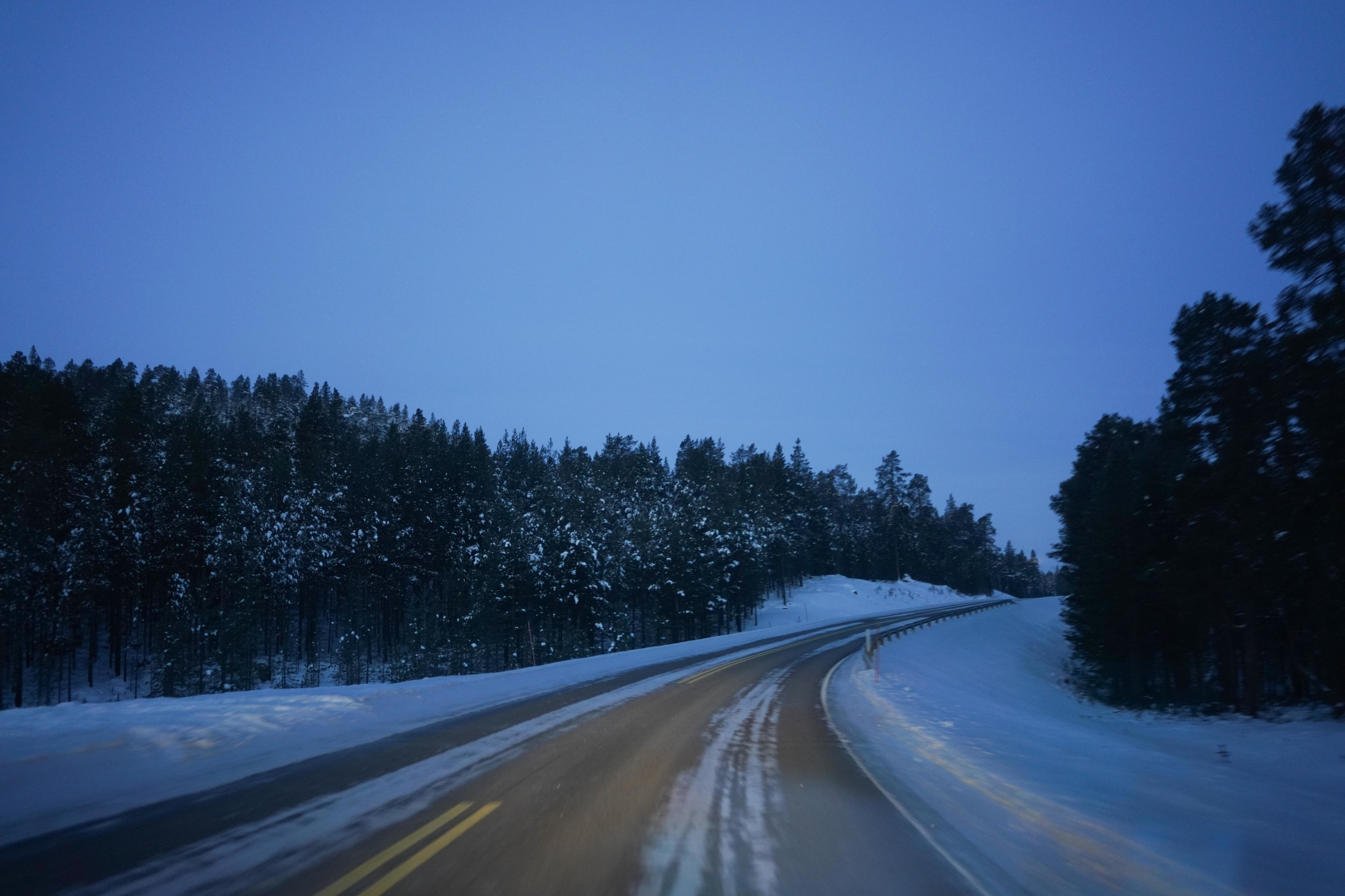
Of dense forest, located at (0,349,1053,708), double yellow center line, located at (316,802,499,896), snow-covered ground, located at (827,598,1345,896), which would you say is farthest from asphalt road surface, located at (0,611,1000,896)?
dense forest, located at (0,349,1053,708)

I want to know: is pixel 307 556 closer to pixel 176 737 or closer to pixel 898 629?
pixel 898 629

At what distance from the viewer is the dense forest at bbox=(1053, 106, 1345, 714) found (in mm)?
15961

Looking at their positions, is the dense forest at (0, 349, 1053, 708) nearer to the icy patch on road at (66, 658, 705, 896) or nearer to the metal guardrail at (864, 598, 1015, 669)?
the metal guardrail at (864, 598, 1015, 669)

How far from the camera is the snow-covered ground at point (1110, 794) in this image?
538 cm

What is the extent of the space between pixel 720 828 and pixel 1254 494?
19637 millimetres

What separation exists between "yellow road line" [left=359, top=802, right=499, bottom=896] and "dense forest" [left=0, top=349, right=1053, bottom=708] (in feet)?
139

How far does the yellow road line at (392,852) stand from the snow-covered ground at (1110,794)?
174 inches

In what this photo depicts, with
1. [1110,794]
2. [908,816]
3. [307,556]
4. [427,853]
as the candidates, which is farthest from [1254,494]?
[307,556]

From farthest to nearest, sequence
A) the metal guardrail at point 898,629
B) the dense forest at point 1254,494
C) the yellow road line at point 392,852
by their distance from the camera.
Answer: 1. the metal guardrail at point 898,629
2. the dense forest at point 1254,494
3. the yellow road line at point 392,852

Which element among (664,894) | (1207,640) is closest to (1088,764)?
(664,894)

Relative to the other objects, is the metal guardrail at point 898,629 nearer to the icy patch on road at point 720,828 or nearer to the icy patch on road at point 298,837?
the icy patch on road at point 720,828

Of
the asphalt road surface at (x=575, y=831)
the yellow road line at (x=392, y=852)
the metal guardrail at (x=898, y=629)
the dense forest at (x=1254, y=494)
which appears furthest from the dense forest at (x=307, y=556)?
the yellow road line at (x=392, y=852)

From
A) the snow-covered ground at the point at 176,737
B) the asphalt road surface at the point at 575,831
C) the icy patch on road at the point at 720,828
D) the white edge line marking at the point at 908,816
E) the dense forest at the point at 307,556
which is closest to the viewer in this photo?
the asphalt road surface at the point at 575,831

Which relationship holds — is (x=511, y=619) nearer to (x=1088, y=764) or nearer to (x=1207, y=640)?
(x=1207, y=640)
